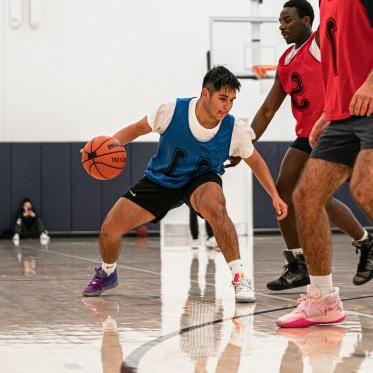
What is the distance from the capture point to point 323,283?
16.2ft

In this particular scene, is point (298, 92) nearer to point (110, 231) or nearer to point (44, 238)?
point (110, 231)

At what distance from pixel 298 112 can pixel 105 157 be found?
145 centimetres

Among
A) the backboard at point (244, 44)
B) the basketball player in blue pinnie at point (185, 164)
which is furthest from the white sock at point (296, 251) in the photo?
the backboard at point (244, 44)

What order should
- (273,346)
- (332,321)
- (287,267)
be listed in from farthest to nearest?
(287,267) → (332,321) → (273,346)

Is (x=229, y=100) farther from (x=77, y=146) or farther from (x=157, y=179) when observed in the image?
(x=77, y=146)

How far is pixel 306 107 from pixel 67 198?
36.3 ft

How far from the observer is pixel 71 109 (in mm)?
17938

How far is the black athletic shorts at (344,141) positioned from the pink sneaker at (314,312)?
726mm

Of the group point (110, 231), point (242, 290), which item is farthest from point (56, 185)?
point (242, 290)

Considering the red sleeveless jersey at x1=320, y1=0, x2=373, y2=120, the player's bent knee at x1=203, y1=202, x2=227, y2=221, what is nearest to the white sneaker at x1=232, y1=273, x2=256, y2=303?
the player's bent knee at x1=203, y1=202, x2=227, y2=221

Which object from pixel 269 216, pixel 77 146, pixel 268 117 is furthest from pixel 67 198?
pixel 268 117

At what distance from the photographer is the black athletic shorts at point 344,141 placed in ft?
15.0

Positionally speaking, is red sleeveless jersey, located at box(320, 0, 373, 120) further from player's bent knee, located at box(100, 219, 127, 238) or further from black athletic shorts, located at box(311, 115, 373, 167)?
player's bent knee, located at box(100, 219, 127, 238)

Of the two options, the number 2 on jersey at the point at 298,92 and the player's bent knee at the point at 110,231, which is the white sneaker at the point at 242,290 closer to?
the player's bent knee at the point at 110,231
